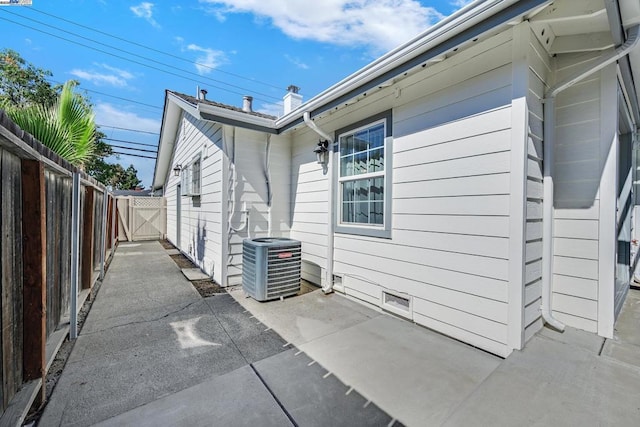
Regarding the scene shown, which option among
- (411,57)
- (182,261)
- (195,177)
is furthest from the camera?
(182,261)

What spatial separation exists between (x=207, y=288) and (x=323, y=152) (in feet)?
9.95

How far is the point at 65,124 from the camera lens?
395 cm

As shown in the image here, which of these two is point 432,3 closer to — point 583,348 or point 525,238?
point 525,238

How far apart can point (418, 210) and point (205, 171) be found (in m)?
4.36

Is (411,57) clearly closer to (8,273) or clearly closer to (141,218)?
(8,273)

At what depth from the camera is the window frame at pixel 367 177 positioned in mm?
3332

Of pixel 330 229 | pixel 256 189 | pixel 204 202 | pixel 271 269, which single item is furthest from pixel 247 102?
pixel 271 269

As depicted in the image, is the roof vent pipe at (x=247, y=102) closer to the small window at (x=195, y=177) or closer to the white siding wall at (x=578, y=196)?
the small window at (x=195, y=177)

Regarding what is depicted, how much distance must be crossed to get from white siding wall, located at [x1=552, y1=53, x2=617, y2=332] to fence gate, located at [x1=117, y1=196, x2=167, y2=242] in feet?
42.0

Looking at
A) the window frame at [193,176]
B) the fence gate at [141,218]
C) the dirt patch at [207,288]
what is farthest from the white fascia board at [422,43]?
the fence gate at [141,218]

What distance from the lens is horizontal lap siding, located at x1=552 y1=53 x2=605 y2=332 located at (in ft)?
8.04

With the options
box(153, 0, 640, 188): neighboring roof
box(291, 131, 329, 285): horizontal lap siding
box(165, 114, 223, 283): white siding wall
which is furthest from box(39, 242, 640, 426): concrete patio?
box(153, 0, 640, 188): neighboring roof

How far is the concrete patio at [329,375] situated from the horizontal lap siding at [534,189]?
28 centimetres

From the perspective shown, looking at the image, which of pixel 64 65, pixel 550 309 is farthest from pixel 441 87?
pixel 64 65
